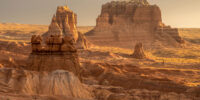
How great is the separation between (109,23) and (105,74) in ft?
163

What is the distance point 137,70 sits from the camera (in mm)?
34781

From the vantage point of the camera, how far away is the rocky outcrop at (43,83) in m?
16.5

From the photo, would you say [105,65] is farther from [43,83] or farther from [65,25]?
[65,25]

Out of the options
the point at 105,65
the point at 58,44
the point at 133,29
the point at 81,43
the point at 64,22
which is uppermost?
the point at 58,44

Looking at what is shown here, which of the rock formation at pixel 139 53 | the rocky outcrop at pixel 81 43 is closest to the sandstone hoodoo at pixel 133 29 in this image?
the rocky outcrop at pixel 81 43

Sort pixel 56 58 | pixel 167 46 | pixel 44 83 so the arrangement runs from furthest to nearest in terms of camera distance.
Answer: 1. pixel 167 46
2. pixel 56 58
3. pixel 44 83

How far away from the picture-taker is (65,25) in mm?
64125

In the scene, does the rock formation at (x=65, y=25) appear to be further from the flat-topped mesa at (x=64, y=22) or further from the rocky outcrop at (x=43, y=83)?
the rocky outcrop at (x=43, y=83)

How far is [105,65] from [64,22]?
3111 cm

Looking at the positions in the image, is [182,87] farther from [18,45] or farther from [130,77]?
[18,45]

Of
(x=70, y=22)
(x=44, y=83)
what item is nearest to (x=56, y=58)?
(x=44, y=83)

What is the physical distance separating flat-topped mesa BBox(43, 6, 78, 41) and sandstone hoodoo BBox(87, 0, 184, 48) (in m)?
9.07

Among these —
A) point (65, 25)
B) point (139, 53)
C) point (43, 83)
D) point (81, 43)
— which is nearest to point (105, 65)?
point (139, 53)

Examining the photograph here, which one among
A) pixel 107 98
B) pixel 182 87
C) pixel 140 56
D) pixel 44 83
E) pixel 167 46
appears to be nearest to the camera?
pixel 44 83
